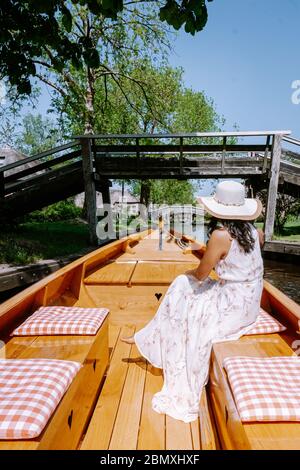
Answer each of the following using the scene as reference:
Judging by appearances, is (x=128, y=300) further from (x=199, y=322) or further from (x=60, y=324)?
(x=199, y=322)

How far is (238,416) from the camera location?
167cm

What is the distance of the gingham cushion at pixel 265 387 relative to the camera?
161 centimetres

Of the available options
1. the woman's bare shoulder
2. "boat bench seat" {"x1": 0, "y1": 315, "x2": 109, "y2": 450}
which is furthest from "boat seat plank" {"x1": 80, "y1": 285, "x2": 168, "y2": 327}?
the woman's bare shoulder

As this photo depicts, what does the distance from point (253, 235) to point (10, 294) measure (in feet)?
17.6

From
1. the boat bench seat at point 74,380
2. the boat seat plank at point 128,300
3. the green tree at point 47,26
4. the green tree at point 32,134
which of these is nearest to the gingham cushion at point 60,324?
the boat bench seat at point 74,380

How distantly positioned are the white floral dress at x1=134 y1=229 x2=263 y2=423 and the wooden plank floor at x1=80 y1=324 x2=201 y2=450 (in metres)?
0.11

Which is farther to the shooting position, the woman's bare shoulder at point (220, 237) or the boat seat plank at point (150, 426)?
the woman's bare shoulder at point (220, 237)

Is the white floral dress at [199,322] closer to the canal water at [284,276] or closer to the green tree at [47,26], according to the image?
the green tree at [47,26]

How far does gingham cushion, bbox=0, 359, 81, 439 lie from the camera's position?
4.91 feet

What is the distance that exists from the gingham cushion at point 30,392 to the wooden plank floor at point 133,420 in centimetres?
65

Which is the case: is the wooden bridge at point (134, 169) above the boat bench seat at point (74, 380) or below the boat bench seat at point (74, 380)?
above

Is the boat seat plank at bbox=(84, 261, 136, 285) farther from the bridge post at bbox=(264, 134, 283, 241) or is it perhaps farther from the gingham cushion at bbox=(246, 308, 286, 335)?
the bridge post at bbox=(264, 134, 283, 241)

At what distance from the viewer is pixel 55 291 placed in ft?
12.6
